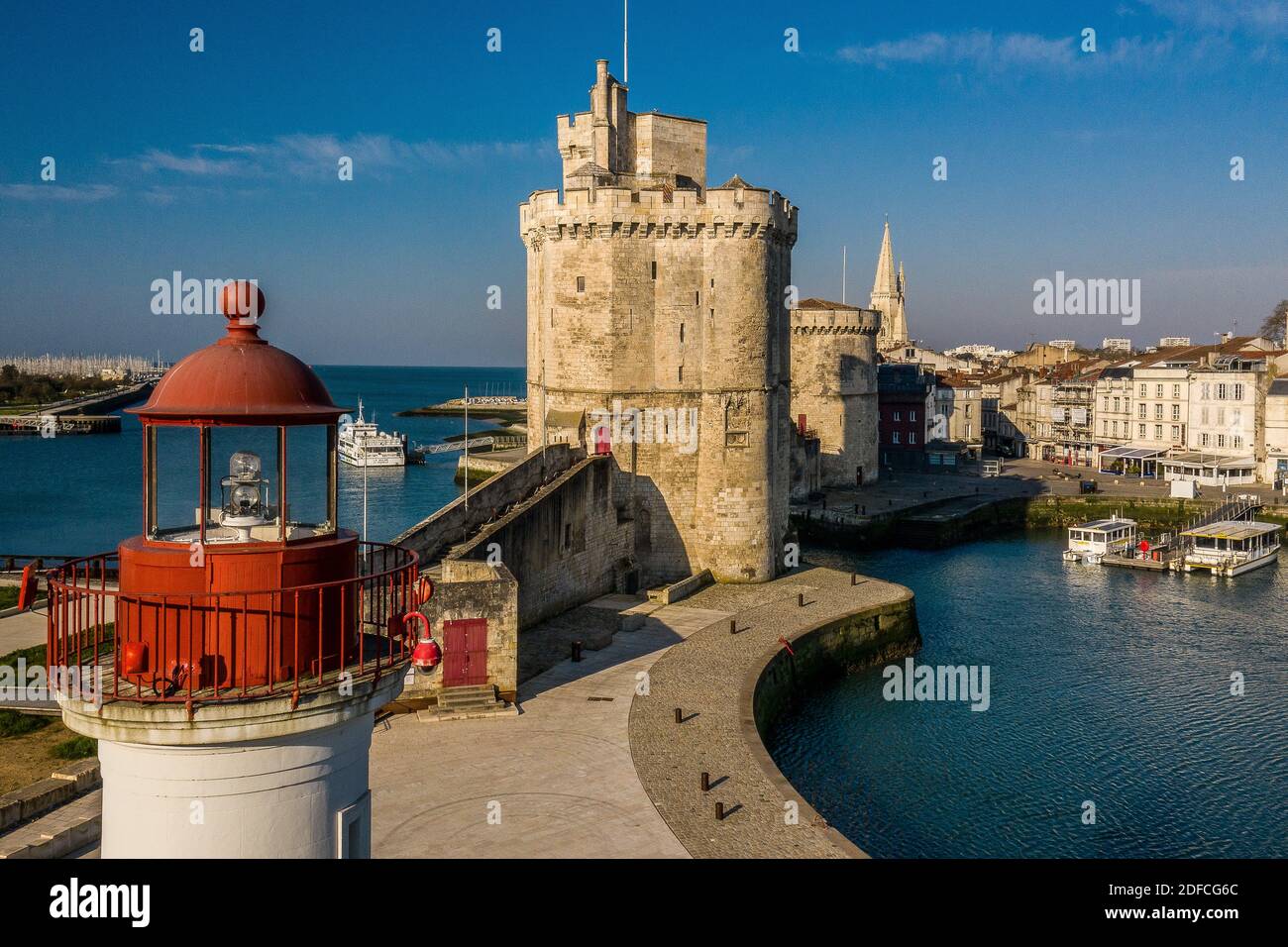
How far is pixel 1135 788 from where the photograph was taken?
22000 millimetres

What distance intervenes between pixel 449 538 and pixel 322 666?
1939 centimetres

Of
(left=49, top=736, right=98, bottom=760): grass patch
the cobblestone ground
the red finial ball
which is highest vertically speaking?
the red finial ball

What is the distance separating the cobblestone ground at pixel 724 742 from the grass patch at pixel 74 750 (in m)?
8.62

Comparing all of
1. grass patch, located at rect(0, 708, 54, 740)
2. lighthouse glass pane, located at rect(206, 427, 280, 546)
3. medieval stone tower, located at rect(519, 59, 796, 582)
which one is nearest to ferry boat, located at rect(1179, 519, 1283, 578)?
medieval stone tower, located at rect(519, 59, 796, 582)

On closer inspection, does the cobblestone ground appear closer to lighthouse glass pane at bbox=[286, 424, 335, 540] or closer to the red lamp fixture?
lighthouse glass pane at bbox=[286, 424, 335, 540]

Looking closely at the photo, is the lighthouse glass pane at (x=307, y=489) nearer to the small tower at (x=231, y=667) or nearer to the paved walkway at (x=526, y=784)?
the small tower at (x=231, y=667)

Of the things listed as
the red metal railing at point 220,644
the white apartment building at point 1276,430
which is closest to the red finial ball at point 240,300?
the red metal railing at point 220,644

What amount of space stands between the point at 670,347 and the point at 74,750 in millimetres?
19615

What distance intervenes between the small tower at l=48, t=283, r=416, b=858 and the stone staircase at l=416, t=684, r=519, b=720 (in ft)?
46.2

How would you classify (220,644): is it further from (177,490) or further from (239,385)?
(177,490)

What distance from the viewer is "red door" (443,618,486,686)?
2059 cm

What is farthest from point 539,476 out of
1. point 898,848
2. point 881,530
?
point 881,530

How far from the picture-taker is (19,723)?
60.6 feet

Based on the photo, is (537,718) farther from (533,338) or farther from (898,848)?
(533,338)
